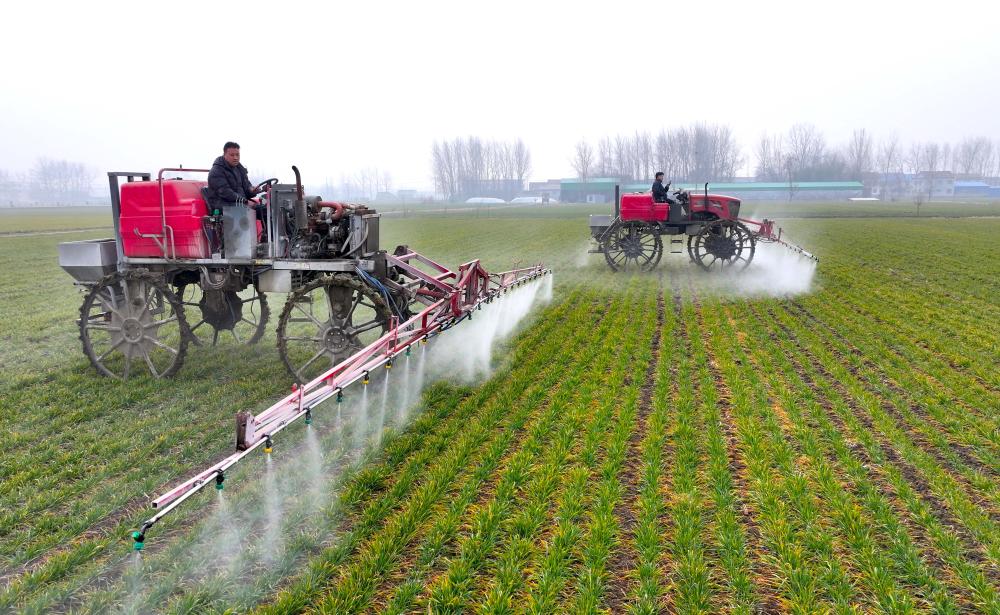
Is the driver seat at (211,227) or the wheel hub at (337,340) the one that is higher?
the driver seat at (211,227)

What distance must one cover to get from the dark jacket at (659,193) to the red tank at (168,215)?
39.9ft

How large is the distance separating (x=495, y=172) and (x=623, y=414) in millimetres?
124962

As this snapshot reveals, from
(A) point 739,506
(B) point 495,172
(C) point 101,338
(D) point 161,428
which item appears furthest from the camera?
(B) point 495,172

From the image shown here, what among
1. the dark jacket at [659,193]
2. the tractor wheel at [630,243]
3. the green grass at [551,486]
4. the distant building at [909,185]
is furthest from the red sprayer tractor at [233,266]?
the distant building at [909,185]

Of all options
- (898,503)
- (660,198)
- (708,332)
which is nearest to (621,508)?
(898,503)

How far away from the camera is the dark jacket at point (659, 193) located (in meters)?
16.7

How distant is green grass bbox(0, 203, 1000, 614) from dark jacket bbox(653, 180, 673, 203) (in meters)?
8.22

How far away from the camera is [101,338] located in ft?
31.1

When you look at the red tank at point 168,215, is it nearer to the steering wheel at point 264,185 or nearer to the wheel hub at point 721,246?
the steering wheel at point 264,185

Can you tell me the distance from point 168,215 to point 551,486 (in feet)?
17.5

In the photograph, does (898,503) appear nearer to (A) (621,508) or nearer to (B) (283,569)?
(A) (621,508)

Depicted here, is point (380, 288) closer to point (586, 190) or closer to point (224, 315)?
point (224, 315)

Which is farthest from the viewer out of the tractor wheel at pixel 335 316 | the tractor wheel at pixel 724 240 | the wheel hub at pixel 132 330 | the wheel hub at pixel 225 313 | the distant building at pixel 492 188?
the distant building at pixel 492 188

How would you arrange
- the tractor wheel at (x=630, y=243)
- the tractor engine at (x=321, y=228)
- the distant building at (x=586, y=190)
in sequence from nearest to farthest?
1. the tractor engine at (x=321, y=228)
2. the tractor wheel at (x=630, y=243)
3. the distant building at (x=586, y=190)
